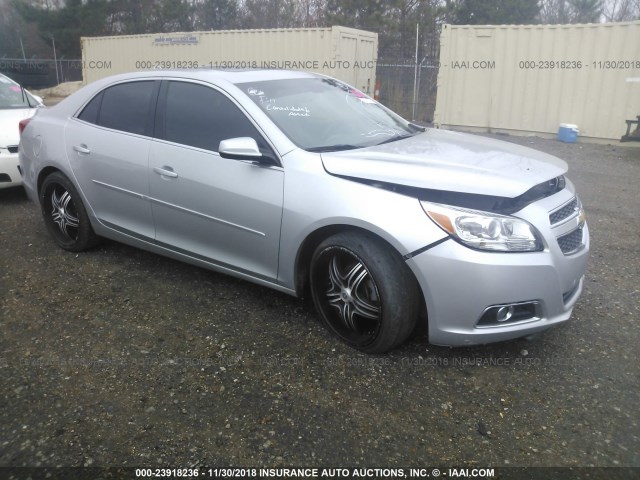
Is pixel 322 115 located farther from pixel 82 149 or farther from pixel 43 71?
pixel 43 71

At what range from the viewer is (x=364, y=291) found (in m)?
3.12

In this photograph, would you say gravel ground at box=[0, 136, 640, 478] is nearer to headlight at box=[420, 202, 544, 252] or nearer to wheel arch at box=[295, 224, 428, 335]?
wheel arch at box=[295, 224, 428, 335]

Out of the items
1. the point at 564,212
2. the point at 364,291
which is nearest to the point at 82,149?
the point at 364,291

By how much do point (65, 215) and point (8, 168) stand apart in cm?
219

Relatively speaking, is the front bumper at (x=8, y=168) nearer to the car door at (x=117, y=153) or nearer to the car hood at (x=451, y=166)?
the car door at (x=117, y=153)

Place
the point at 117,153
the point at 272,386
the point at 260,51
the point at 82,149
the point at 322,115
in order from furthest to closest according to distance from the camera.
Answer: the point at 260,51
the point at 82,149
the point at 117,153
the point at 322,115
the point at 272,386

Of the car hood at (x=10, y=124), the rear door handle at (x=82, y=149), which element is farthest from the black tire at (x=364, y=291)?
the car hood at (x=10, y=124)

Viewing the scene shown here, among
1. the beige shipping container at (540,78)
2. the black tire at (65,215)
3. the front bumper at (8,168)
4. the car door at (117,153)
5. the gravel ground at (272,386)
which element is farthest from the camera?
the beige shipping container at (540,78)

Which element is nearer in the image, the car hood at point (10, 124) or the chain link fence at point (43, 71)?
the car hood at point (10, 124)

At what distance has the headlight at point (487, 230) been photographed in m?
2.80

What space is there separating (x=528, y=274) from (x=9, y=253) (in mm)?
4319

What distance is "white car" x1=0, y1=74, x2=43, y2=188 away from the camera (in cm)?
636

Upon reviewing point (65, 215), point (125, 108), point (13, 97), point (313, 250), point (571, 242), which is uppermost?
point (125, 108)

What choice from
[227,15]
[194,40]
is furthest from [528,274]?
[227,15]
